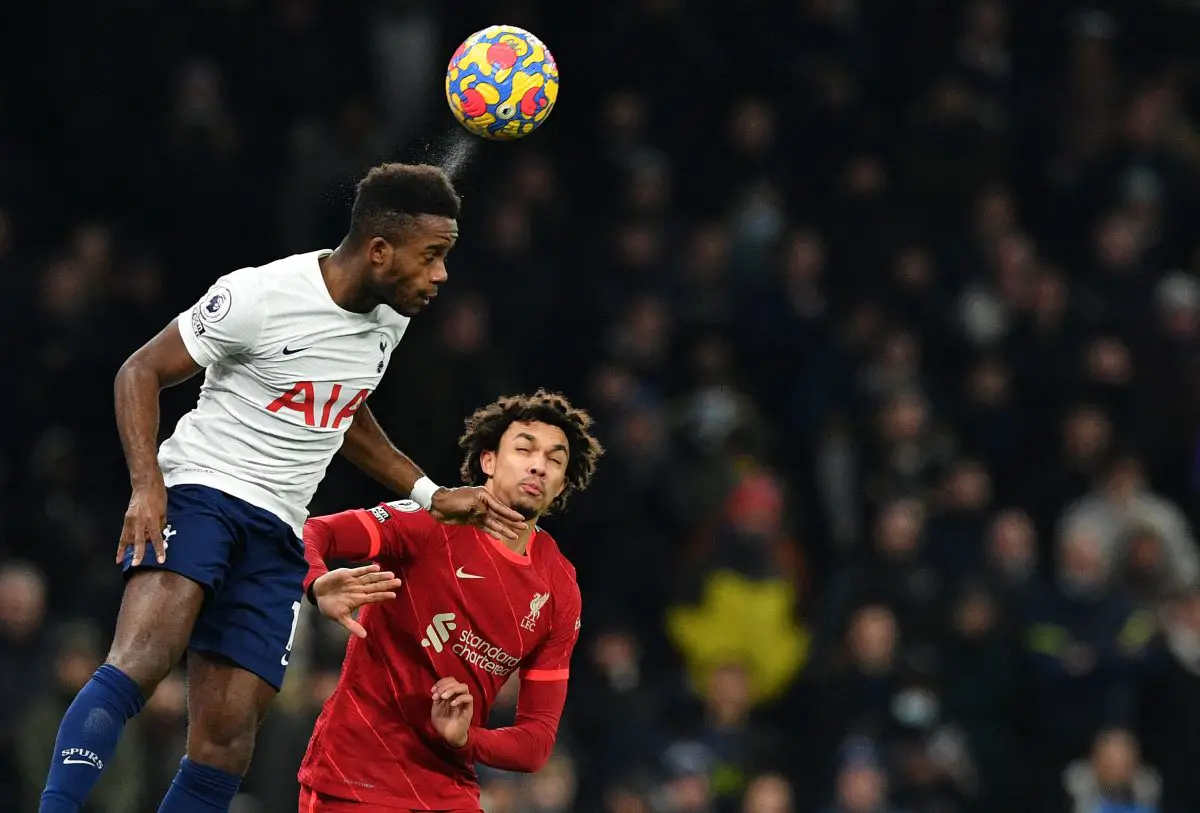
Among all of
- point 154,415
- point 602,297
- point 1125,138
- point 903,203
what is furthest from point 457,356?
point 1125,138

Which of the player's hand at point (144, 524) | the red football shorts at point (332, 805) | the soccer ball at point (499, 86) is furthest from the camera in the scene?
the soccer ball at point (499, 86)

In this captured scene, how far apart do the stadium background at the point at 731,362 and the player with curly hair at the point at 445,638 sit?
3.44 metres

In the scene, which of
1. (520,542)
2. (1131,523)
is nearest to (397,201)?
(520,542)

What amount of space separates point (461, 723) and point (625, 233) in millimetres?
7532

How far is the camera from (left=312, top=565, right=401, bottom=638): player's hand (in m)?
5.50

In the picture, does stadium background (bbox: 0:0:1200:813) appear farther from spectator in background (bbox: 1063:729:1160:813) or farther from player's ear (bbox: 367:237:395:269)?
player's ear (bbox: 367:237:395:269)

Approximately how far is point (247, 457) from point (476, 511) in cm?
73

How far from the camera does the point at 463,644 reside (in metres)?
6.12

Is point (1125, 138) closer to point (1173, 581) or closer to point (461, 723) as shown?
point (1173, 581)

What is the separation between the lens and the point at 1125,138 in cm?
1492

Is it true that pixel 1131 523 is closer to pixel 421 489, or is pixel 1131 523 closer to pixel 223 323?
pixel 421 489

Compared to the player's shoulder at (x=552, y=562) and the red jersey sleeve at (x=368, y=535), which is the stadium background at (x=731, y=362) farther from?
the red jersey sleeve at (x=368, y=535)

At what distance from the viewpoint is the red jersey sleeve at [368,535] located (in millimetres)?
5902

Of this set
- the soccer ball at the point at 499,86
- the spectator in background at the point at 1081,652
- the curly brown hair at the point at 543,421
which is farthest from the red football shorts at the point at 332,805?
the spectator in background at the point at 1081,652
